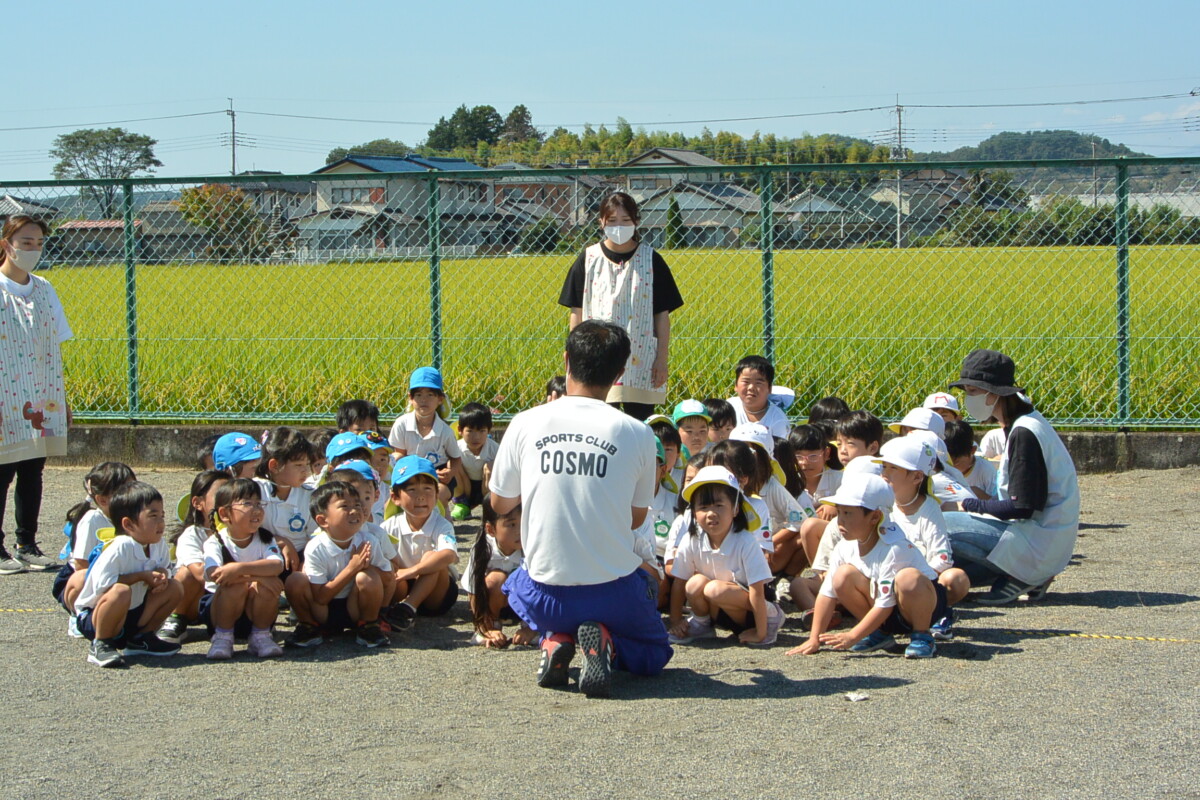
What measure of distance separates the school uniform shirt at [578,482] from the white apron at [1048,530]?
2.06m

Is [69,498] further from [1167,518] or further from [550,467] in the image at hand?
[1167,518]

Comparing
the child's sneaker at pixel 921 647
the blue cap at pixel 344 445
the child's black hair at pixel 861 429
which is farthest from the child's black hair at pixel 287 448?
the child's sneaker at pixel 921 647

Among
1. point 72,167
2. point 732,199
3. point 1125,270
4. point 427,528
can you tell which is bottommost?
point 427,528

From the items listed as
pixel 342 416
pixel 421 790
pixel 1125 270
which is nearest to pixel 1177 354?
pixel 1125 270

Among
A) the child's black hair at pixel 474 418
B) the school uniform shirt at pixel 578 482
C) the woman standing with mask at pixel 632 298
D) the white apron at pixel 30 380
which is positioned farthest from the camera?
the child's black hair at pixel 474 418

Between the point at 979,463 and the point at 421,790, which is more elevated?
the point at 979,463

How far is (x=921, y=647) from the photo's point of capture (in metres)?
4.54

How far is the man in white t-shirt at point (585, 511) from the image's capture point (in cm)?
401

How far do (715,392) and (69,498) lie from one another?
489 centimetres

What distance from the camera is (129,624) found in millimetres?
4734

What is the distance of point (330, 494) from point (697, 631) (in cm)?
166

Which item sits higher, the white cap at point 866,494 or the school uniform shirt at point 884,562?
the white cap at point 866,494

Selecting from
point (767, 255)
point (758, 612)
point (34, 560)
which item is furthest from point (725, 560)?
point (767, 255)

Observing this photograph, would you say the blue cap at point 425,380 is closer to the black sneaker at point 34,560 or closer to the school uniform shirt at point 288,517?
the school uniform shirt at point 288,517
